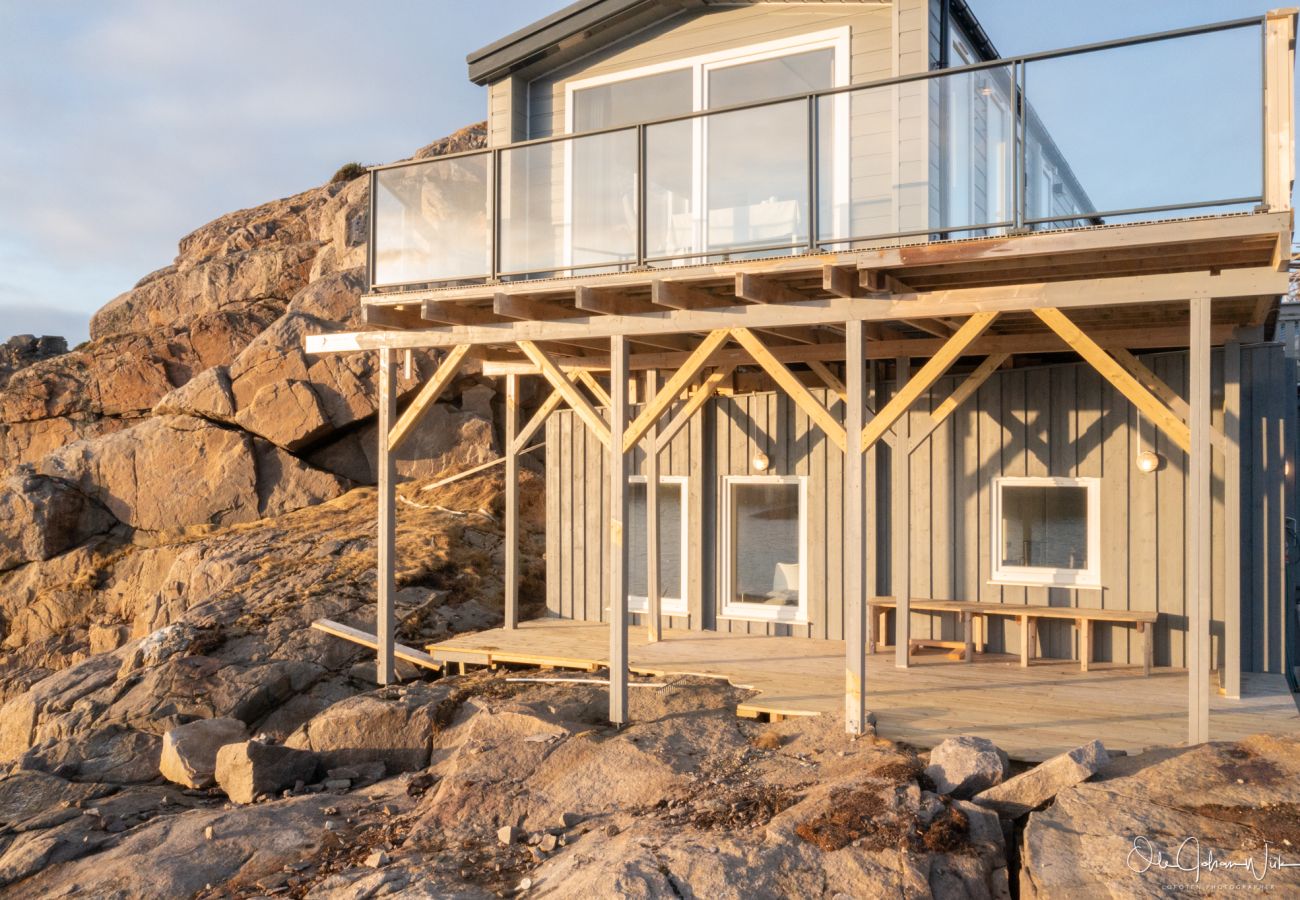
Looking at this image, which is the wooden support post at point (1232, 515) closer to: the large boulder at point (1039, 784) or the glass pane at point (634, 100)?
the large boulder at point (1039, 784)

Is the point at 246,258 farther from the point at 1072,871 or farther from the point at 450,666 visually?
the point at 1072,871

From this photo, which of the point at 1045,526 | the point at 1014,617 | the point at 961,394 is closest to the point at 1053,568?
the point at 1045,526

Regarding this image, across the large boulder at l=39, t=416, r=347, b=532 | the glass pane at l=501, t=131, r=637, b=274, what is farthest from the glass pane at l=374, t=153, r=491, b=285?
the large boulder at l=39, t=416, r=347, b=532

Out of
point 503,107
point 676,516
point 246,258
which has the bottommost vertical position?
point 676,516

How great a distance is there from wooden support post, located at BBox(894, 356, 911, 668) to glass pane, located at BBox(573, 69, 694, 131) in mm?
3598

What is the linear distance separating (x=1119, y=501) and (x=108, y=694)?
10.0 metres

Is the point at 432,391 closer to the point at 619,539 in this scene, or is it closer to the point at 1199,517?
the point at 619,539

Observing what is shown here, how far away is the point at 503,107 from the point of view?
11.4m

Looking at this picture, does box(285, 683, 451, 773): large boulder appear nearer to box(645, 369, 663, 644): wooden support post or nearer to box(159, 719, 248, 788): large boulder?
box(159, 719, 248, 788): large boulder

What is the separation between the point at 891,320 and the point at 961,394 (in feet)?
5.88

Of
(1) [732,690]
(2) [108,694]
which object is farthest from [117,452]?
(1) [732,690]

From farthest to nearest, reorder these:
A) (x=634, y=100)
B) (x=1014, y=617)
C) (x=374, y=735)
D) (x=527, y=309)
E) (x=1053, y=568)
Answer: (x=634, y=100) → (x=1014, y=617) → (x=1053, y=568) → (x=527, y=309) → (x=374, y=735)

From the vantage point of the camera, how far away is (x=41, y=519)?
736 inches

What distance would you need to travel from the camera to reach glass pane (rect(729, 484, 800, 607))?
1114cm
